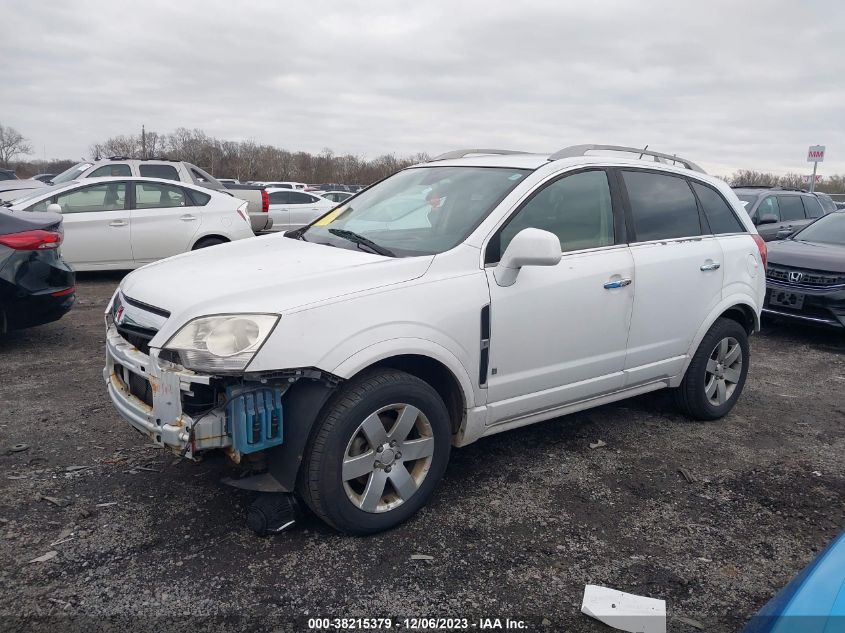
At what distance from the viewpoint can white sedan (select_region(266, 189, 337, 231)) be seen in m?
17.6

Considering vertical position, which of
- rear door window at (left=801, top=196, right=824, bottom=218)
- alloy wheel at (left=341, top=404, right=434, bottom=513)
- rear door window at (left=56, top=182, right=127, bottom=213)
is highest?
rear door window at (left=801, top=196, right=824, bottom=218)

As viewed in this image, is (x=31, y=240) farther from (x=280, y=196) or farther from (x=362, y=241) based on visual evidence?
(x=280, y=196)

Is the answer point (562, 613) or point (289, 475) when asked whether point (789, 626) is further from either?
point (289, 475)

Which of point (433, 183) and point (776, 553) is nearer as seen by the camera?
point (776, 553)

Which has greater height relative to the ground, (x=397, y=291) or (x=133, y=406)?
(x=397, y=291)

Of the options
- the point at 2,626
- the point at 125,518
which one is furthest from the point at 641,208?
the point at 2,626

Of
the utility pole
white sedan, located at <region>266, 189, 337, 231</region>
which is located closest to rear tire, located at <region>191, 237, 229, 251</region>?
white sedan, located at <region>266, 189, 337, 231</region>

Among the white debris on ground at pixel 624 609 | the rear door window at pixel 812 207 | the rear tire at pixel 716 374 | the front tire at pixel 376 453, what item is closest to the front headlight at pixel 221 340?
the front tire at pixel 376 453

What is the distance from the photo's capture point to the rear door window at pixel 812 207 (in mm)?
13211

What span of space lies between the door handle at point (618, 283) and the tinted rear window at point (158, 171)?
1053 centimetres

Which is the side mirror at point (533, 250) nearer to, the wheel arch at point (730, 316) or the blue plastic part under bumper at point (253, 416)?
the blue plastic part under bumper at point (253, 416)

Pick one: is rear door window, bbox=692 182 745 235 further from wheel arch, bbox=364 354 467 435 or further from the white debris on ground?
the white debris on ground

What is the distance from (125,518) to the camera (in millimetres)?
3320

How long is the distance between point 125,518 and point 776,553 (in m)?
3.12
